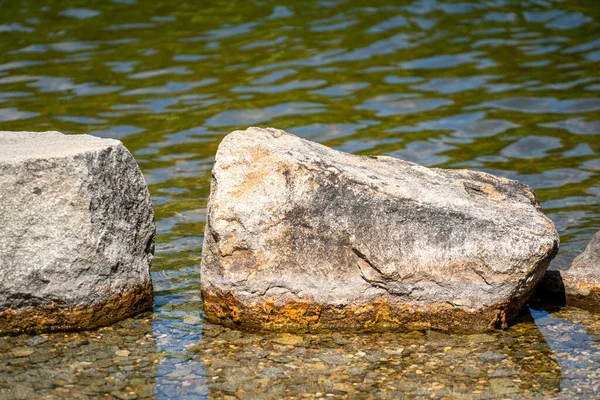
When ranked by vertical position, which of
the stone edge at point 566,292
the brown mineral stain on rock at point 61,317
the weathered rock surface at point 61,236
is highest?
the weathered rock surface at point 61,236

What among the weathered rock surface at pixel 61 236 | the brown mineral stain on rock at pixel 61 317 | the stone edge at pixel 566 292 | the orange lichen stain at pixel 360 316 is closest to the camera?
the weathered rock surface at pixel 61 236

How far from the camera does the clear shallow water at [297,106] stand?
16.4 ft

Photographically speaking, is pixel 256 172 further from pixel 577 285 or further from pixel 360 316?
pixel 577 285

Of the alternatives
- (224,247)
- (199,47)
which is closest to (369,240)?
(224,247)

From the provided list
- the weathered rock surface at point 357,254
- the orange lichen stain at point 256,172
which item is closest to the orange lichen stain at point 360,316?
the weathered rock surface at point 357,254

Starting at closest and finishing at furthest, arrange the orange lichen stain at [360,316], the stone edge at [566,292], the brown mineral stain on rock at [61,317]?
the brown mineral stain on rock at [61,317], the orange lichen stain at [360,316], the stone edge at [566,292]

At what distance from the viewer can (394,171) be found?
5820 mm

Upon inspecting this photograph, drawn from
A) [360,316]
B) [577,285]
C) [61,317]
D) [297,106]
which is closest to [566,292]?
[577,285]

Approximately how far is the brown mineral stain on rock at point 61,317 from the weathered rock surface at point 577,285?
2.78 metres

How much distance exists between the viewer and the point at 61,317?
17.2 ft

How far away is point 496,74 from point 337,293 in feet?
24.4

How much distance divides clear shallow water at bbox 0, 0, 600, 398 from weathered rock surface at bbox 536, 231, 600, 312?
0.45ft

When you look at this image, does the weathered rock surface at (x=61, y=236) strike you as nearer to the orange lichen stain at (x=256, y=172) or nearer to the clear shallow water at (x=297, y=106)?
the clear shallow water at (x=297, y=106)

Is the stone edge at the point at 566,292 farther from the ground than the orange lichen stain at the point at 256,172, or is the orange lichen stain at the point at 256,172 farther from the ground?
the orange lichen stain at the point at 256,172
